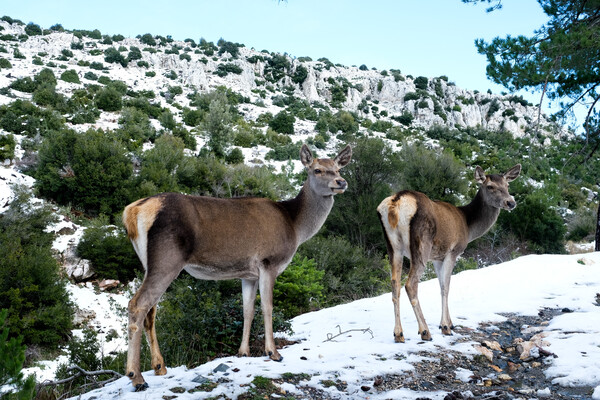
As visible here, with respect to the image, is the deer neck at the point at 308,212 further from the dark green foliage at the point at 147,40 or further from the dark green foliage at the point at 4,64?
the dark green foliage at the point at 147,40

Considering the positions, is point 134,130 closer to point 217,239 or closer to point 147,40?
point 217,239

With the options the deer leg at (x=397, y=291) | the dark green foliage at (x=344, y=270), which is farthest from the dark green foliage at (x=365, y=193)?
the deer leg at (x=397, y=291)

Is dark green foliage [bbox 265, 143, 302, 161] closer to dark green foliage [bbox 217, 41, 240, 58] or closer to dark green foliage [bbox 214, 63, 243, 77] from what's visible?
dark green foliage [bbox 214, 63, 243, 77]

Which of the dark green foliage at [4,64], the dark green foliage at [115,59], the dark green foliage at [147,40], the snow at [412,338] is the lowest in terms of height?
the snow at [412,338]

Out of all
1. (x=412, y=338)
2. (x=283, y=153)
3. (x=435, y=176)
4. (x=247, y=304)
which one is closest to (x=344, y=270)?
(x=435, y=176)

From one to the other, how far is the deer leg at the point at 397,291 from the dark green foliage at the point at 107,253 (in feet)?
40.0

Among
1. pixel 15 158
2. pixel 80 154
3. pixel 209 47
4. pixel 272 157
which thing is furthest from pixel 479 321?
pixel 209 47

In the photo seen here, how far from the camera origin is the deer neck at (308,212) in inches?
191

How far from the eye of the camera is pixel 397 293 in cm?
534

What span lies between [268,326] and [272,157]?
96.3ft

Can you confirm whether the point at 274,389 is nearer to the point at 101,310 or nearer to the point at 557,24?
the point at 557,24

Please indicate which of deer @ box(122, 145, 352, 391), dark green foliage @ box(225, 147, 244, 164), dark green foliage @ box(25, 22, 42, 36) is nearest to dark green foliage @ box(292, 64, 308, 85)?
dark green foliage @ box(225, 147, 244, 164)

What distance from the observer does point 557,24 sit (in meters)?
10.4

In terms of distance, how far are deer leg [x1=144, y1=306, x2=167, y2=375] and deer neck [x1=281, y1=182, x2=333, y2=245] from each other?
1.74 m
